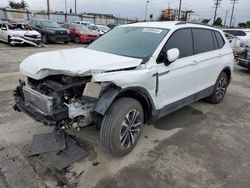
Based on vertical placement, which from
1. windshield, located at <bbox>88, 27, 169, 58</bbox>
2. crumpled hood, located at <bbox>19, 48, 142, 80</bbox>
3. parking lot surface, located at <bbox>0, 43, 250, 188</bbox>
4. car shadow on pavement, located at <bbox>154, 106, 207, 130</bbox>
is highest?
windshield, located at <bbox>88, 27, 169, 58</bbox>

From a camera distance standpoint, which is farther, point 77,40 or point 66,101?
point 77,40

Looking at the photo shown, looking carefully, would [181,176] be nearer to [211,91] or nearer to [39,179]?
[39,179]

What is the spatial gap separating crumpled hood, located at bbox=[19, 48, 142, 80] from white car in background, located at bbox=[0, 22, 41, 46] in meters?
11.7

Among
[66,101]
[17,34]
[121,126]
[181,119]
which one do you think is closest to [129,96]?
[121,126]

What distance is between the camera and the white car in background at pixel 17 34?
44.0ft

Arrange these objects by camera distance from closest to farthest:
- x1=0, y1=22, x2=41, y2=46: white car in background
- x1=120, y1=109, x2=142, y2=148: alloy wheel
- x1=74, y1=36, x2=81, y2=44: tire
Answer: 1. x1=120, y1=109, x2=142, y2=148: alloy wheel
2. x1=0, y1=22, x2=41, y2=46: white car in background
3. x1=74, y1=36, x2=81, y2=44: tire

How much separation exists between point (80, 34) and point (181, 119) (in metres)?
14.3

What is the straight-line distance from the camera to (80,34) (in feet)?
55.9

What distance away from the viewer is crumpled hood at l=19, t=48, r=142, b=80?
8.47ft

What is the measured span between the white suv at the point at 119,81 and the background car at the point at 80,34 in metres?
13.5

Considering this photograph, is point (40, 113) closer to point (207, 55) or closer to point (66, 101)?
point (66, 101)

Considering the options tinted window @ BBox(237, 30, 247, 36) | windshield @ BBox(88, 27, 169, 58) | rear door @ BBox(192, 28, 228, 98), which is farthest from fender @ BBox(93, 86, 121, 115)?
tinted window @ BBox(237, 30, 247, 36)

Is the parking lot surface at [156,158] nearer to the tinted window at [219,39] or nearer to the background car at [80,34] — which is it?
the tinted window at [219,39]

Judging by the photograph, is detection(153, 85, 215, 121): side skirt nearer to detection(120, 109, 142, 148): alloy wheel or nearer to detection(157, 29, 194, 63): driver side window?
detection(120, 109, 142, 148): alloy wheel
